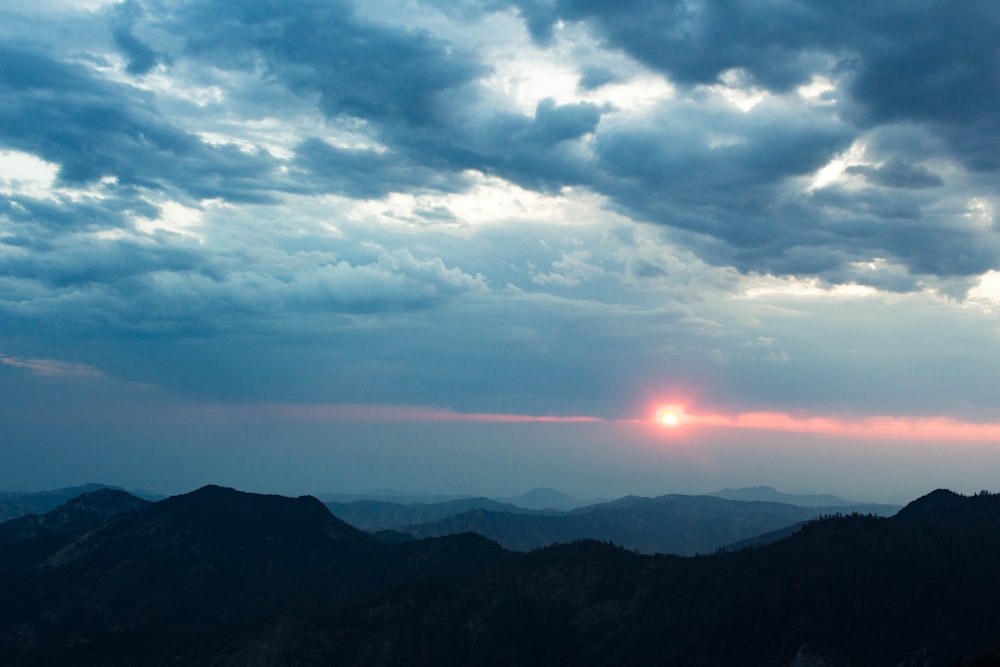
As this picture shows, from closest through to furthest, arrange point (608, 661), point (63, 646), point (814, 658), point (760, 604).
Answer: point (814, 658), point (760, 604), point (608, 661), point (63, 646)

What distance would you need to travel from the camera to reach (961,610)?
134 metres

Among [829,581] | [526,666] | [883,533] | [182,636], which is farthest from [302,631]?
[883,533]

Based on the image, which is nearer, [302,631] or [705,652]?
[705,652]

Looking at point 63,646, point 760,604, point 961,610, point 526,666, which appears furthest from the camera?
point 63,646

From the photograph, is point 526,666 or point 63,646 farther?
point 63,646

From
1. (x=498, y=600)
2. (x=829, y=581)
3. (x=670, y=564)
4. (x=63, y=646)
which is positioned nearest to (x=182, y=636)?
(x=63, y=646)

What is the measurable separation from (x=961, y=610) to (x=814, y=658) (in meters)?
31.2

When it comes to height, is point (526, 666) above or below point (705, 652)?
below

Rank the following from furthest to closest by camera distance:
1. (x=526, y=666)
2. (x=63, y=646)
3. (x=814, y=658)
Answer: (x=63, y=646) → (x=526, y=666) → (x=814, y=658)

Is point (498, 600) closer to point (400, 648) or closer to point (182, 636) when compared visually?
point (400, 648)

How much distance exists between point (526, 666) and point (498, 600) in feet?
72.9

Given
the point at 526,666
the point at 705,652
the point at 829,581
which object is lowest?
the point at 526,666

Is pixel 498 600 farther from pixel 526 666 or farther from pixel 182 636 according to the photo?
pixel 182 636

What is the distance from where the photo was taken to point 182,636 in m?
197
